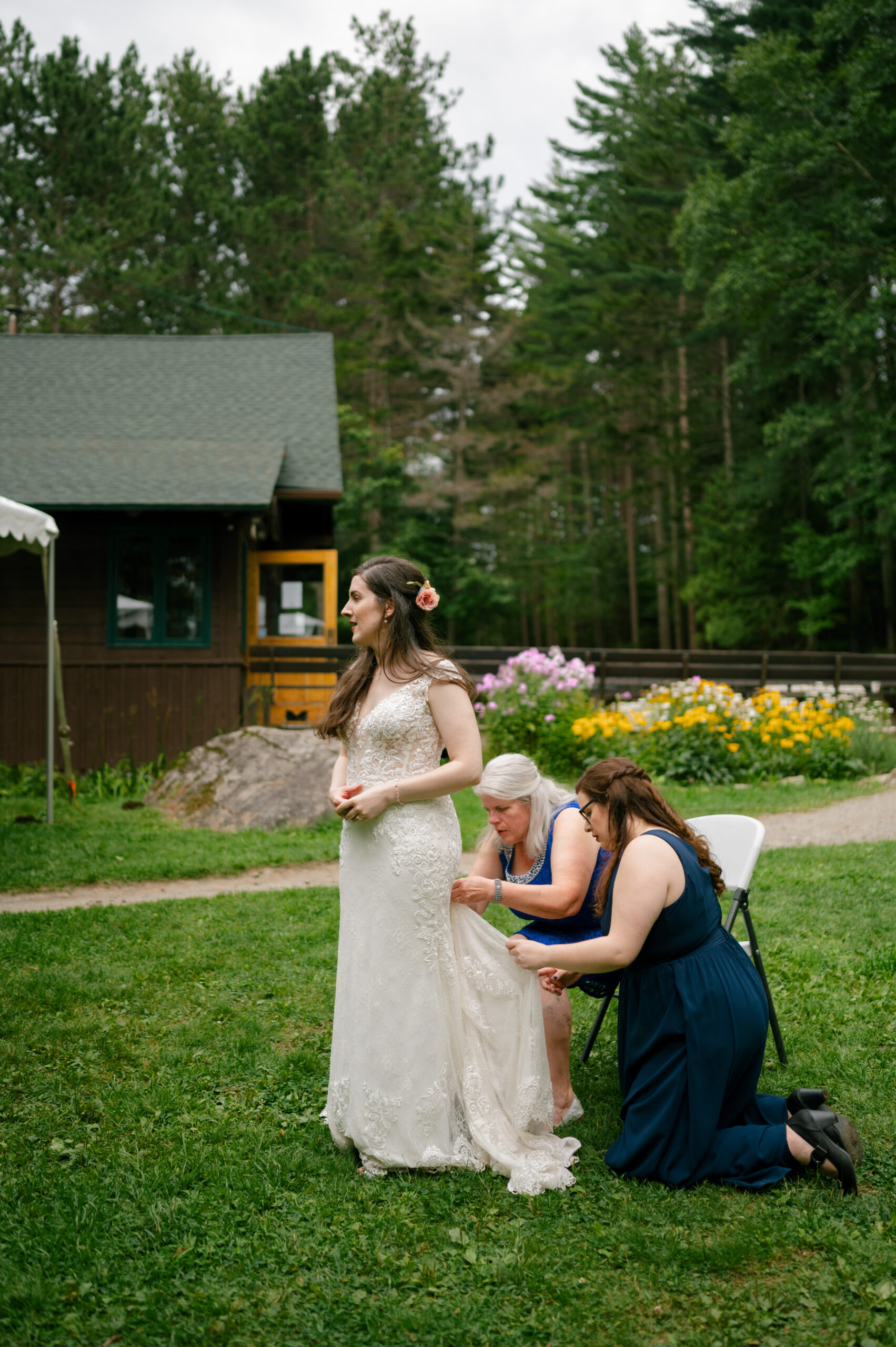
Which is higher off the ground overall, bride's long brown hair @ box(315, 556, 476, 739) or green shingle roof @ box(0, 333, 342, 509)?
green shingle roof @ box(0, 333, 342, 509)

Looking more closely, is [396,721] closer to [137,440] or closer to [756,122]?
[137,440]

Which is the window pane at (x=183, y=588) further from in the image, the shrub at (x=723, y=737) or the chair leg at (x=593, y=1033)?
the chair leg at (x=593, y=1033)

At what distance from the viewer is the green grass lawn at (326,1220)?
254 centimetres

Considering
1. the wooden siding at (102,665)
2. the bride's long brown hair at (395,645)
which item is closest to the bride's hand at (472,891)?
the bride's long brown hair at (395,645)

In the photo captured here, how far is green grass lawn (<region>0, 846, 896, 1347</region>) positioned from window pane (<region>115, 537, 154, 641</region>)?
8.64 meters

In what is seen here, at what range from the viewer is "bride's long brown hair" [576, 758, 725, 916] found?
3.32 meters

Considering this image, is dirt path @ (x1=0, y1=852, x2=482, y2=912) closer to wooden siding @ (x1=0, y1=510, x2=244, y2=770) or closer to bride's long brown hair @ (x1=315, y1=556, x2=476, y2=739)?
bride's long brown hair @ (x1=315, y1=556, x2=476, y2=739)

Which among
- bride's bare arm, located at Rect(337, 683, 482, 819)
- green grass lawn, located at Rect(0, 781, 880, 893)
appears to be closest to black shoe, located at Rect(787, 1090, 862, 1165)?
bride's bare arm, located at Rect(337, 683, 482, 819)

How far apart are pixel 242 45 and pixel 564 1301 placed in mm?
39122

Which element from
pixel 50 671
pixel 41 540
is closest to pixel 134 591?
pixel 50 671

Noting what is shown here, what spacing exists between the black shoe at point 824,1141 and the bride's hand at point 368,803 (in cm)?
158

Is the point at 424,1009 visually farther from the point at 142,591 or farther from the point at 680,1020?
the point at 142,591

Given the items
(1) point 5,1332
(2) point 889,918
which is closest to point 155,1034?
(1) point 5,1332

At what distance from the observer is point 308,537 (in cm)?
1644
